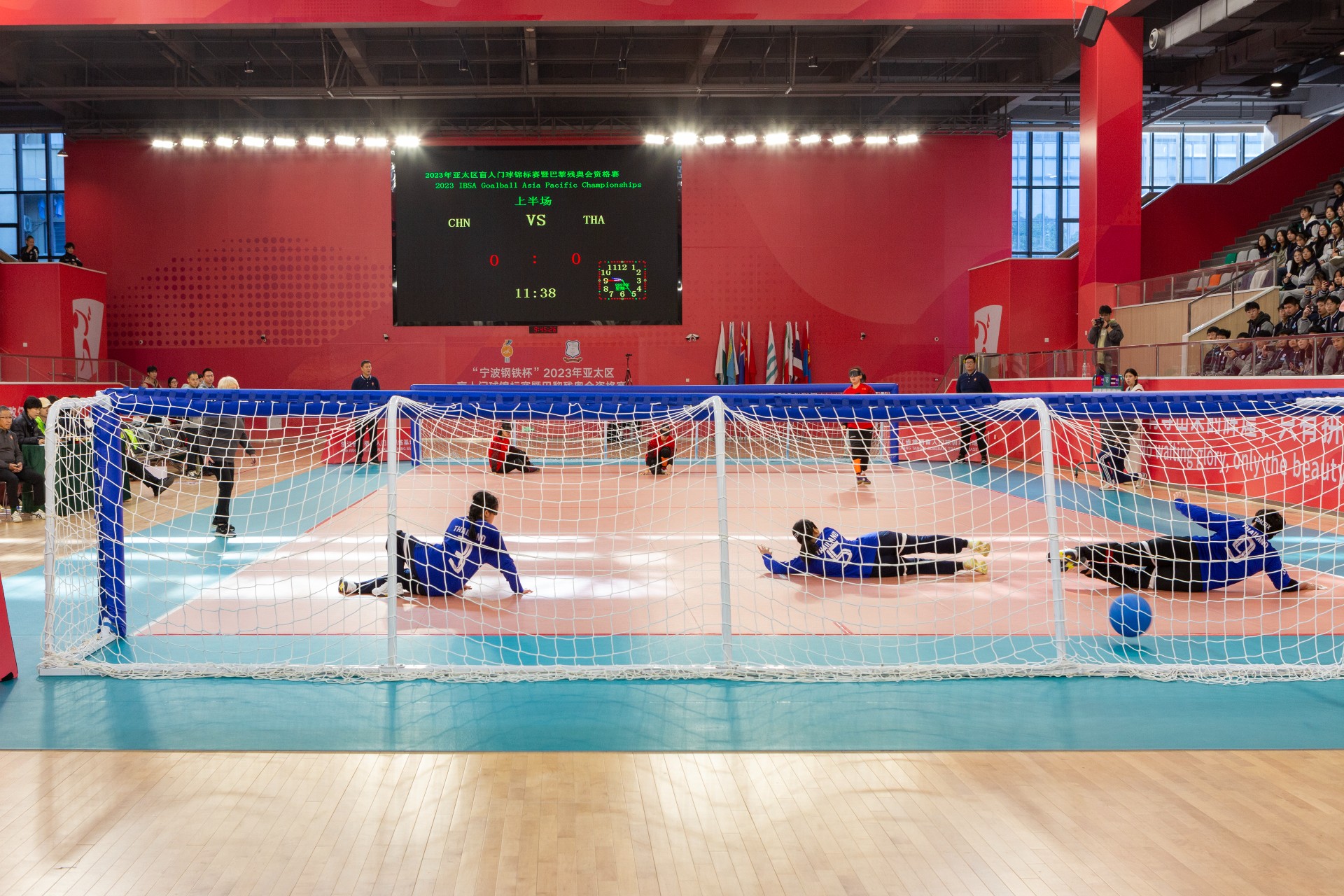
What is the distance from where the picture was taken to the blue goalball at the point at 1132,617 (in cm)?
509

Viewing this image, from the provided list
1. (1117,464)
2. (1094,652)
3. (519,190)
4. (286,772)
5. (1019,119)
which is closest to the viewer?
(286,772)

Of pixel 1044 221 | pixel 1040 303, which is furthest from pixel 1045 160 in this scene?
pixel 1040 303

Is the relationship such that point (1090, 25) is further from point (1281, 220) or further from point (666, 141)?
point (666, 141)

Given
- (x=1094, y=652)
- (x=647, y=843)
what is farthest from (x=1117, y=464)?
(x=647, y=843)

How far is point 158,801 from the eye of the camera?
3266 mm

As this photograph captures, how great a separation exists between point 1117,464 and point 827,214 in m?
10.7

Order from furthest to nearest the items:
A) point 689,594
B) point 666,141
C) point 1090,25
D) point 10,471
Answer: point 666,141 → point 1090,25 → point 10,471 → point 689,594

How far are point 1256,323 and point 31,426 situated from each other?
1536cm

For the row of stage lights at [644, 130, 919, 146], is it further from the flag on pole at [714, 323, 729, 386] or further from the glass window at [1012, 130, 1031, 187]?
the glass window at [1012, 130, 1031, 187]

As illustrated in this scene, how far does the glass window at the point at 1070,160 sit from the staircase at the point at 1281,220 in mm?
5712

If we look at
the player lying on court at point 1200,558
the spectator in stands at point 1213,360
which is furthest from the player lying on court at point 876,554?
the spectator in stands at point 1213,360

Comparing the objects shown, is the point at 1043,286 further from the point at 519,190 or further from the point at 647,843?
the point at 647,843

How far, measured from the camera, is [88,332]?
19031 mm

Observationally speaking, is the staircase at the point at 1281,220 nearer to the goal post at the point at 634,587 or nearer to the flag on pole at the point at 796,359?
the flag on pole at the point at 796,359
